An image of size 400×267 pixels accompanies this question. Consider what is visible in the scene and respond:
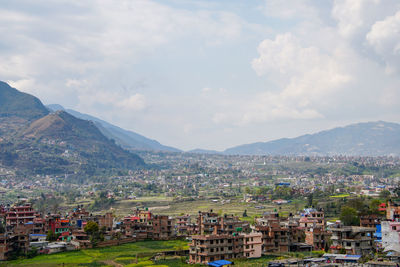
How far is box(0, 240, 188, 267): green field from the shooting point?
56969mm

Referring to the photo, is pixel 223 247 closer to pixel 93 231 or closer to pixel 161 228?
pixel 161 228

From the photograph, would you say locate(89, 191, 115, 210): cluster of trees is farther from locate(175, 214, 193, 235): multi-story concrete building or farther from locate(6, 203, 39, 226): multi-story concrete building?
locate(6, 203, 39, 226): multi-story concrete building

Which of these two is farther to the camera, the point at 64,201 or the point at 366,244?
the point at 64,201

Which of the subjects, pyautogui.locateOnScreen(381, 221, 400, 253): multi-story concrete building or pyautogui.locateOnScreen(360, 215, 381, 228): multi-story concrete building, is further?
pyautogui.locateOnScreen(360, 215, 381, 228): multi-story concrete building

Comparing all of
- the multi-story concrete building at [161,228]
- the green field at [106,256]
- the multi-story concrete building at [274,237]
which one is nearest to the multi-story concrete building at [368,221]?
the multi-story concrete building at [274,237]

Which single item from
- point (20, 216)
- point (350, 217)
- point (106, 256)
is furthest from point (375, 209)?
point (20, 216)

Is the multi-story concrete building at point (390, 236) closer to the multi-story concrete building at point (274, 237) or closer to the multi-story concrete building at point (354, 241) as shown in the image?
the multi-story concrete building at point (354, 241)

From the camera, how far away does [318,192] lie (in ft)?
438

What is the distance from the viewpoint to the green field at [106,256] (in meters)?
57.0

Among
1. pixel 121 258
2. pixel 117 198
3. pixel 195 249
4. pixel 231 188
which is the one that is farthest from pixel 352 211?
pixel 231 188

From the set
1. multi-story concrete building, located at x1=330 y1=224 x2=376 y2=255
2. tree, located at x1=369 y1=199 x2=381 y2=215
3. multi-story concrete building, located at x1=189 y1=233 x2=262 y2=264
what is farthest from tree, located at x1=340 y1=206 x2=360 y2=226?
multi-story concrete building, located at x1=189 y1=233 x2=262 y2=264

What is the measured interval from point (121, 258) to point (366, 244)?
29279 millimetres

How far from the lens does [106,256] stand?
204 feet

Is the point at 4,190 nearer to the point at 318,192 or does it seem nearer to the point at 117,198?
the point at 117,198
